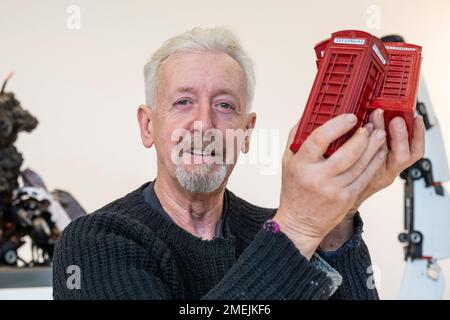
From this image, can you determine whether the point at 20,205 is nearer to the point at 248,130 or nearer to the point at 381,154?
the point at 248,130

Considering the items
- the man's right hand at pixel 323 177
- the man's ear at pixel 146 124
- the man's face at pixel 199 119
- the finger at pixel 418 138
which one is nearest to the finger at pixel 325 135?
the man's right hand at pixel 323 177

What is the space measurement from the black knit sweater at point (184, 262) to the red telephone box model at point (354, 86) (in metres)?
0.11

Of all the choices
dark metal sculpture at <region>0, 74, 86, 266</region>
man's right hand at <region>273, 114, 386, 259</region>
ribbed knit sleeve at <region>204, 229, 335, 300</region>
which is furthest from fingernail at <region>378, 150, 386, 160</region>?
dark metal sculpture at <region>0, 74, 86, 266</region>

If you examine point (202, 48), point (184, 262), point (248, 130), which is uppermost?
point (202, 48)

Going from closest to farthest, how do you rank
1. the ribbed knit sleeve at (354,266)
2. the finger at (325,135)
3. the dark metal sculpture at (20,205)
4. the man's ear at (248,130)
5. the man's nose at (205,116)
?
the finger at (325,135)
the ribbed knit sleeve at (354,266)
the man's nose at (205,116)
the man's ear at (248,130)
the dark metal sculpture at (20,205)

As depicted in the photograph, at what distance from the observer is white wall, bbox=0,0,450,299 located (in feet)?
6.84

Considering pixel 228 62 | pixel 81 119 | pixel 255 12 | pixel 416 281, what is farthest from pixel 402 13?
pixel 228 62

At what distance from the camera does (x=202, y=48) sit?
80cm

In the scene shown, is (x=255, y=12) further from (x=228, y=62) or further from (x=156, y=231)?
(x=156, y=231)

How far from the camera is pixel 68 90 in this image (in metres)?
2.12

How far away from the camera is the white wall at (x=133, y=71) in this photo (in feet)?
6.84

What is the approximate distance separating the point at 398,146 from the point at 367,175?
5cm

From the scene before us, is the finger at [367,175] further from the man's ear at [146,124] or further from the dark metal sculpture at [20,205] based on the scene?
the dark metal sculpture at [20,205]

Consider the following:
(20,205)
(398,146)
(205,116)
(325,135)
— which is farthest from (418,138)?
(20,205)
